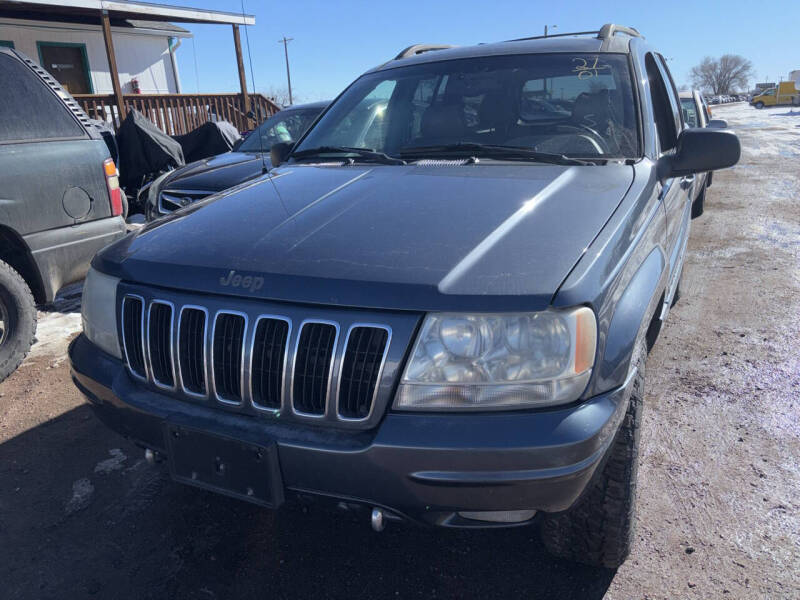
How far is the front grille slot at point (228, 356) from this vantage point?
Result: 1821 mm

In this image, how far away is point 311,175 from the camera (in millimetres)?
2725

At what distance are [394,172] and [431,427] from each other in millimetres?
1320

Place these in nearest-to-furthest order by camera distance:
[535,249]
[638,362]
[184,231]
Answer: [535,249] < [638,362] < [184,231]

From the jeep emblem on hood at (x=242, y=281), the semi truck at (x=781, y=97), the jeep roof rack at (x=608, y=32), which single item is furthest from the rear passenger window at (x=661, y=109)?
the semi truck at (x=781, y=97)

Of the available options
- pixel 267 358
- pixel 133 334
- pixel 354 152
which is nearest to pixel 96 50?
pixel 354 152

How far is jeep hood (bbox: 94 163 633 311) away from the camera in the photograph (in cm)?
168

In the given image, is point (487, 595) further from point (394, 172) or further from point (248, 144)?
point (248, 144)

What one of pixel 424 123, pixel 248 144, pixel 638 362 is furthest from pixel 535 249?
pixel 248 144

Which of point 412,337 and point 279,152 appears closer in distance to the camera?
point 412,337

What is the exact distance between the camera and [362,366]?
5.48 ft

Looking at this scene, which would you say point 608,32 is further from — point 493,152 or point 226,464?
point 226,464

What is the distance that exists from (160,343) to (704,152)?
Answer: 2.28 meters

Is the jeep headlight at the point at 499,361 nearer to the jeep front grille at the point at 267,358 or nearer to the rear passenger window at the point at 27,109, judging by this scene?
the jeep front grille at the point at 267,358

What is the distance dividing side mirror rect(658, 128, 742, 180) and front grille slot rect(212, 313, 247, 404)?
1.86m
